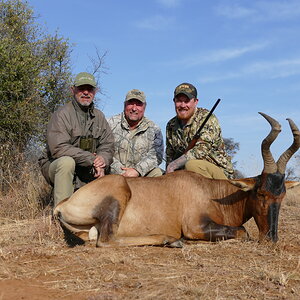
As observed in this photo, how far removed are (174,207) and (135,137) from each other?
2.43m

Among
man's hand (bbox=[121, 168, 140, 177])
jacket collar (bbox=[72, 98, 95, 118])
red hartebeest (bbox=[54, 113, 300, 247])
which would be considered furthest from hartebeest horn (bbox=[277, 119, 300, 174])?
jacket collar (bbox=[72, 98, 95, 118])

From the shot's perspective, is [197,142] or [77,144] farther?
[197,142]

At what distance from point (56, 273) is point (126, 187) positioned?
6.75ft

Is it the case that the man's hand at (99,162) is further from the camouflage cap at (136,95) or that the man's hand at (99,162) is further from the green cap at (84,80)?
the camouflage cap at (136,95)

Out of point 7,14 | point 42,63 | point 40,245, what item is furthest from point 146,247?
point 7,14

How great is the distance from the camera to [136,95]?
8.01 metres

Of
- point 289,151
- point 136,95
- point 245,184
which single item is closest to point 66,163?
point 136,95

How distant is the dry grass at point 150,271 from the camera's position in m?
3.48

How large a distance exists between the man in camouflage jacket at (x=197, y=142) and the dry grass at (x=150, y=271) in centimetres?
162

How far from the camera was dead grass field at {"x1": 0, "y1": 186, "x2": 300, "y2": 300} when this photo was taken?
11.4ft

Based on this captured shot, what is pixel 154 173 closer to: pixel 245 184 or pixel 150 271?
pixel 245 184

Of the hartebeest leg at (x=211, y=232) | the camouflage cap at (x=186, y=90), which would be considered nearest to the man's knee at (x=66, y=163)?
the hartebeest leg at (x=211, y=232)

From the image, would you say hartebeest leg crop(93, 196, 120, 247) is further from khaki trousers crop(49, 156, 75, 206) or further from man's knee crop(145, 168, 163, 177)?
man's knee crop(145, 168, 163, 177)

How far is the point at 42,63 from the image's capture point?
1516 cm
